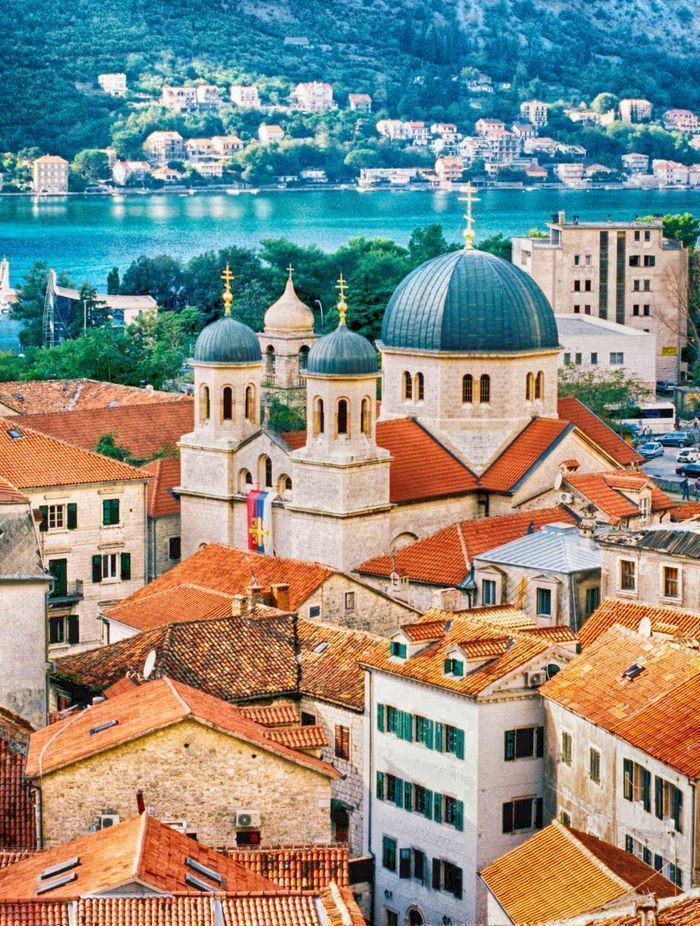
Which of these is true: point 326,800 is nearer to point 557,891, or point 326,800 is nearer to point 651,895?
point 557,891

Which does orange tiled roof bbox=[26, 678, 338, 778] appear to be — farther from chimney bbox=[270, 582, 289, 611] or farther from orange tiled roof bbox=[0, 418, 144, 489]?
orange tiled roof bbox=[0, 418, 144, 489]

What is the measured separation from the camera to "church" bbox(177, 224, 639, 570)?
61.3m

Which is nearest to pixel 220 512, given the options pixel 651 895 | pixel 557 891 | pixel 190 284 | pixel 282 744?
pixel 282 744

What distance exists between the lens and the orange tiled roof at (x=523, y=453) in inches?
2457

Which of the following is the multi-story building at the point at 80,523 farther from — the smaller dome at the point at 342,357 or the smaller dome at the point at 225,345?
the smaller dome at the point at 342,357

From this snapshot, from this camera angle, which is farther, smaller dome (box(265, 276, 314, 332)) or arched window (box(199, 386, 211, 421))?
smaller dome (box(265, 276, 314, 332))

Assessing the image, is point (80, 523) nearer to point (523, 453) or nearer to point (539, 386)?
point (523, 453)

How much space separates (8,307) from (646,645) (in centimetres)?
12576

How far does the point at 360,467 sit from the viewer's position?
195 ft

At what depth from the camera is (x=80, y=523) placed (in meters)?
61.9

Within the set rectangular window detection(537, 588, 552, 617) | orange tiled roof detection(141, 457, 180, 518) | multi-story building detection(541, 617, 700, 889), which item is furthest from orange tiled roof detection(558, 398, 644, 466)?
multi-story building detection(541, 617, 700, 889)

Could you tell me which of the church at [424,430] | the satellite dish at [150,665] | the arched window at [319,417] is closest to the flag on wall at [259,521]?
the church at [424,430]

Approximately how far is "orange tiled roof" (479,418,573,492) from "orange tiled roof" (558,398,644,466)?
4.64m

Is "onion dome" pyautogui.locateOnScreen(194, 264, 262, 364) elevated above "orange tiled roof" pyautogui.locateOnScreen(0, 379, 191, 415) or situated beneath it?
elevated above
